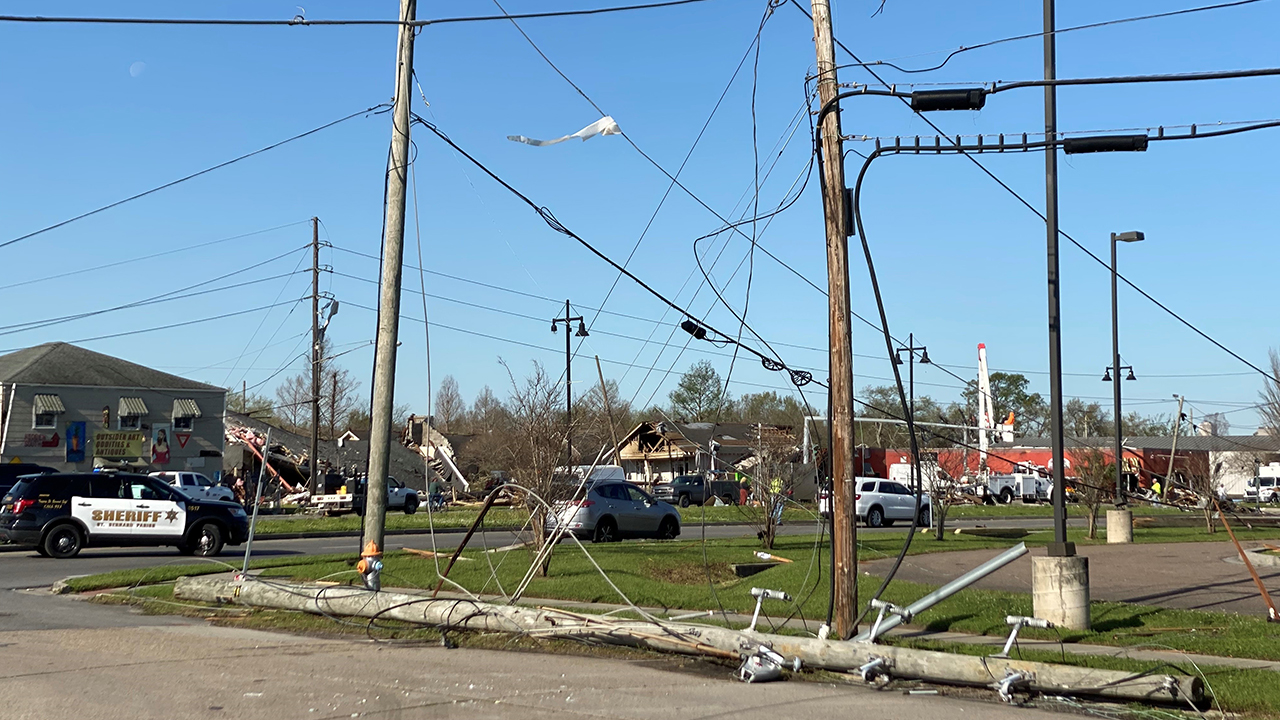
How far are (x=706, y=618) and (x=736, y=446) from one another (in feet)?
184

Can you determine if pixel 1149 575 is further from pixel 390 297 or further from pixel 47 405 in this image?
pixel 47 405

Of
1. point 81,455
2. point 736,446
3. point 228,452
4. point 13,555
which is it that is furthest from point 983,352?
point 13,555

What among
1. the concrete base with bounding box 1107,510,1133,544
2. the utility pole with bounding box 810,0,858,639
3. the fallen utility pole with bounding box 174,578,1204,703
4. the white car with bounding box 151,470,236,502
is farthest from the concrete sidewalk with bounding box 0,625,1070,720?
the white car with bounding box 151,470,236,502

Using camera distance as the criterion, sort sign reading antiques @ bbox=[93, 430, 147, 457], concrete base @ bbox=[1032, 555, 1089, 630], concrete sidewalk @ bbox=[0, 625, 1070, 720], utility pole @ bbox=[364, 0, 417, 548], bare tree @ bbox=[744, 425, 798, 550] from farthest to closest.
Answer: sign reading antiques @ bbox=[93, 430, 147, 457] < bare tree @ bbox=[744, 425, 798, 550] < utility pole @ bbox=[364, 0, 417, 548] < concrete base @ bbox=[1032, 555, 1089, 630] < concrete sidewalk @ bbox=[0, 625, 1070, 720]

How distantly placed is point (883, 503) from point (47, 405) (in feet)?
127

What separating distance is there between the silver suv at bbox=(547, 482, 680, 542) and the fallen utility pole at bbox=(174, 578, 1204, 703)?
12.4 m

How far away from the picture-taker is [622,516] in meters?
27.0

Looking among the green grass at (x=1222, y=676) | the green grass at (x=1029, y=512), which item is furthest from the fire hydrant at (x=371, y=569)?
the green grass at (x=1029, y=512)

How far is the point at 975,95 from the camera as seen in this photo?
1098 centimetres

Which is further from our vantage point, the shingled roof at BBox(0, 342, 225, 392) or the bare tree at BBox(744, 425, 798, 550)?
the shingled roof at BBox(0, 342, 225, 392)

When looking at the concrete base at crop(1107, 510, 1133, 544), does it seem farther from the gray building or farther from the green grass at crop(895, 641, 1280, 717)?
the gray building

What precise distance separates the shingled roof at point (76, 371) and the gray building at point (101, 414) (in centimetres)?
5

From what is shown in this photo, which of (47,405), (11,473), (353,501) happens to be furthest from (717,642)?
(47,405)

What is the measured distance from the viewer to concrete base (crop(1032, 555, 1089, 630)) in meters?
12.3
